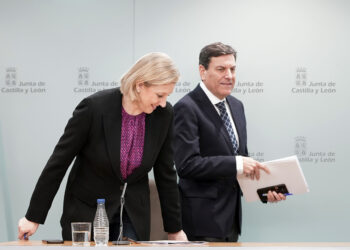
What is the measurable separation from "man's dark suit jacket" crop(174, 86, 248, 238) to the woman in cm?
55

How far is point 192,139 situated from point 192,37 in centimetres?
109

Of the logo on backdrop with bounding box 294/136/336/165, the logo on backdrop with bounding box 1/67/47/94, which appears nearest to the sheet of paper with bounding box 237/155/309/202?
the logo on backdrop with bounding box 294/136/336/165

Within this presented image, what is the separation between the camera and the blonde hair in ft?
9.78

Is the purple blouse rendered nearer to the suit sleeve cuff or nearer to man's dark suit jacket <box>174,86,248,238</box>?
man's dark suit jacket <box>174,86,248,238</box>

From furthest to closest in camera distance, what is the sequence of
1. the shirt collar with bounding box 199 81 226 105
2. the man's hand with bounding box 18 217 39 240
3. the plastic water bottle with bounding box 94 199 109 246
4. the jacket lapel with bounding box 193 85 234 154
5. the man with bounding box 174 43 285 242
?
1. the shirt collar with bounding box 199 81 226 105
2. the jacket lapel with bounding box 193 85 234 154
3. the man with bounding box 174 43 285 242
4. the man's hand with bounding box 18 217 39 240
5. the plastic water bottle with bounding box 94 199 109 246

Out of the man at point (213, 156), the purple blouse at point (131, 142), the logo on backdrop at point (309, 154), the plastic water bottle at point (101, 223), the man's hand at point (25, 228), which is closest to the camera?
the plastic water bottle at point (101, 223)

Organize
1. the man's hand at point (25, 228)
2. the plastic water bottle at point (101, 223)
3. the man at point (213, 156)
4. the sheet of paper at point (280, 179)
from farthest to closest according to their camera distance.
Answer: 1. the man at point (213, 156)
2. the sheet of paper at point (280, 179)
3. the man's hand at point (25, 228)
4. the plastic water bottle at point (101, 223)

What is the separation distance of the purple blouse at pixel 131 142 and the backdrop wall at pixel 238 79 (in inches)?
54.5

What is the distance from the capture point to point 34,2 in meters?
4.58

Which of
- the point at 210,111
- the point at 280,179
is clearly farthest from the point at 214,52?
the point at 280,179

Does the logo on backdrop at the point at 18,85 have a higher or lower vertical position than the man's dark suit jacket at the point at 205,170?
higher

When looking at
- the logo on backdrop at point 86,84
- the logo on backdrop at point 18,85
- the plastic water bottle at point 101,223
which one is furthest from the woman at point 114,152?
the logo on backdrop at point 18,85

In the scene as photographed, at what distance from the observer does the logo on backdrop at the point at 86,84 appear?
14.8ft

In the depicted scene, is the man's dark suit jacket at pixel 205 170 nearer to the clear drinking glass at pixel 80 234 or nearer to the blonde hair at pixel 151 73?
the blonde hair at pixel 151 73
